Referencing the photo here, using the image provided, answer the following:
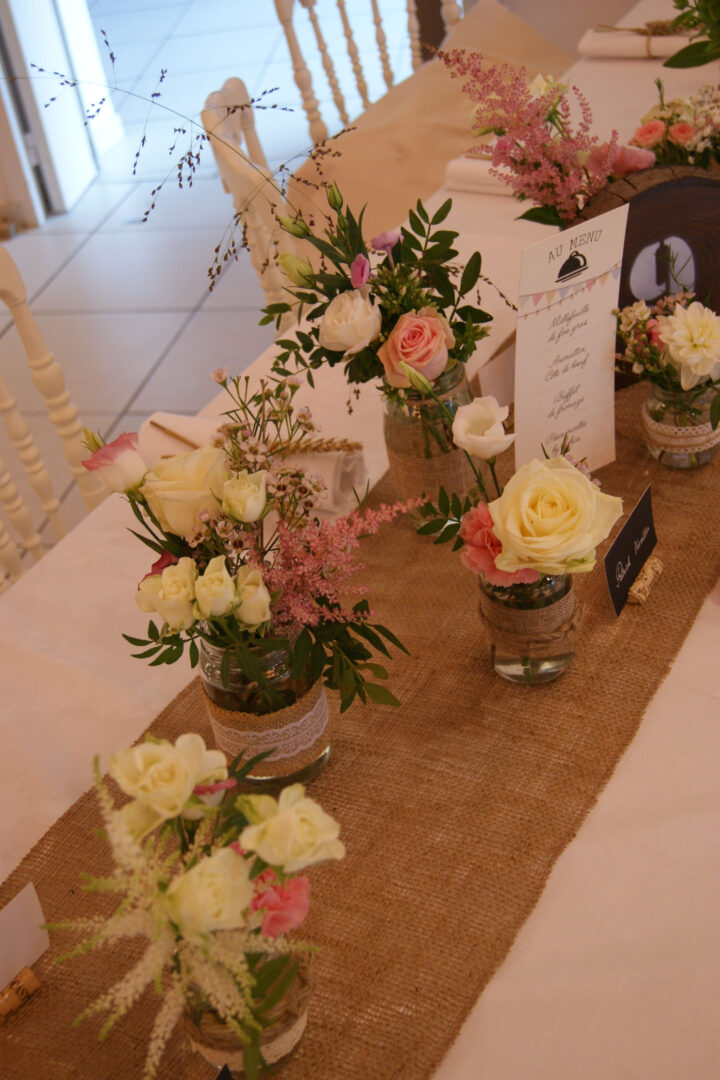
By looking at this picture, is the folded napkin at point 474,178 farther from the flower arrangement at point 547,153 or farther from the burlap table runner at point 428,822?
the burlap table runner at point 428,822

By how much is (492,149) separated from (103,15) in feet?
19.9

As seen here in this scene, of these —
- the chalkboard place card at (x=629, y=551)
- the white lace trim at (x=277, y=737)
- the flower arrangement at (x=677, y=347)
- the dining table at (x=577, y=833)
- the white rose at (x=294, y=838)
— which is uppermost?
the white rose at (x=294, y=838)

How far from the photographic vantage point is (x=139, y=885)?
601mm

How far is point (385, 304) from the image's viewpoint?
3.69ft

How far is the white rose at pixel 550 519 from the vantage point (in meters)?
0.86

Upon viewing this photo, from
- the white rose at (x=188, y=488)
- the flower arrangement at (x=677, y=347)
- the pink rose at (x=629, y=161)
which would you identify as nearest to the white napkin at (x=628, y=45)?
the pink rose at (x=629, y=161)

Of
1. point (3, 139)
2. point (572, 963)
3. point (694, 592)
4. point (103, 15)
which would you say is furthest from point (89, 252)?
point (572, 963)

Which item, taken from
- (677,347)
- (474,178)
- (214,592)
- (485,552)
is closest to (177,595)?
(214,592)

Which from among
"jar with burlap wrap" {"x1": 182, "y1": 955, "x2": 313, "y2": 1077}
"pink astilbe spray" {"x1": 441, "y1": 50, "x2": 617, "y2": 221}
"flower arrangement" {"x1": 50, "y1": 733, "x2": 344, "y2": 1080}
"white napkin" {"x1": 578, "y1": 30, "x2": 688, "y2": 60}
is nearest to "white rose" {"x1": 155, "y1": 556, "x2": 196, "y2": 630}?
"flower arrangement" {"x1": 50, "y1": 733, "x2": 344, "y2": 1080}

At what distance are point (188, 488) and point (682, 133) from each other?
1.03 meters

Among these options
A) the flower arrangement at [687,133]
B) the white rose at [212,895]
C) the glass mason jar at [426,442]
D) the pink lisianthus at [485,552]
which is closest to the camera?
the white rose at [212,895]

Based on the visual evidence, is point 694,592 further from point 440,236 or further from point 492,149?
point 492,149

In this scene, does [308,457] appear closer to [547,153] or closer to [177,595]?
[547,153]

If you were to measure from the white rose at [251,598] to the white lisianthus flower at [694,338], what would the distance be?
0.60m
